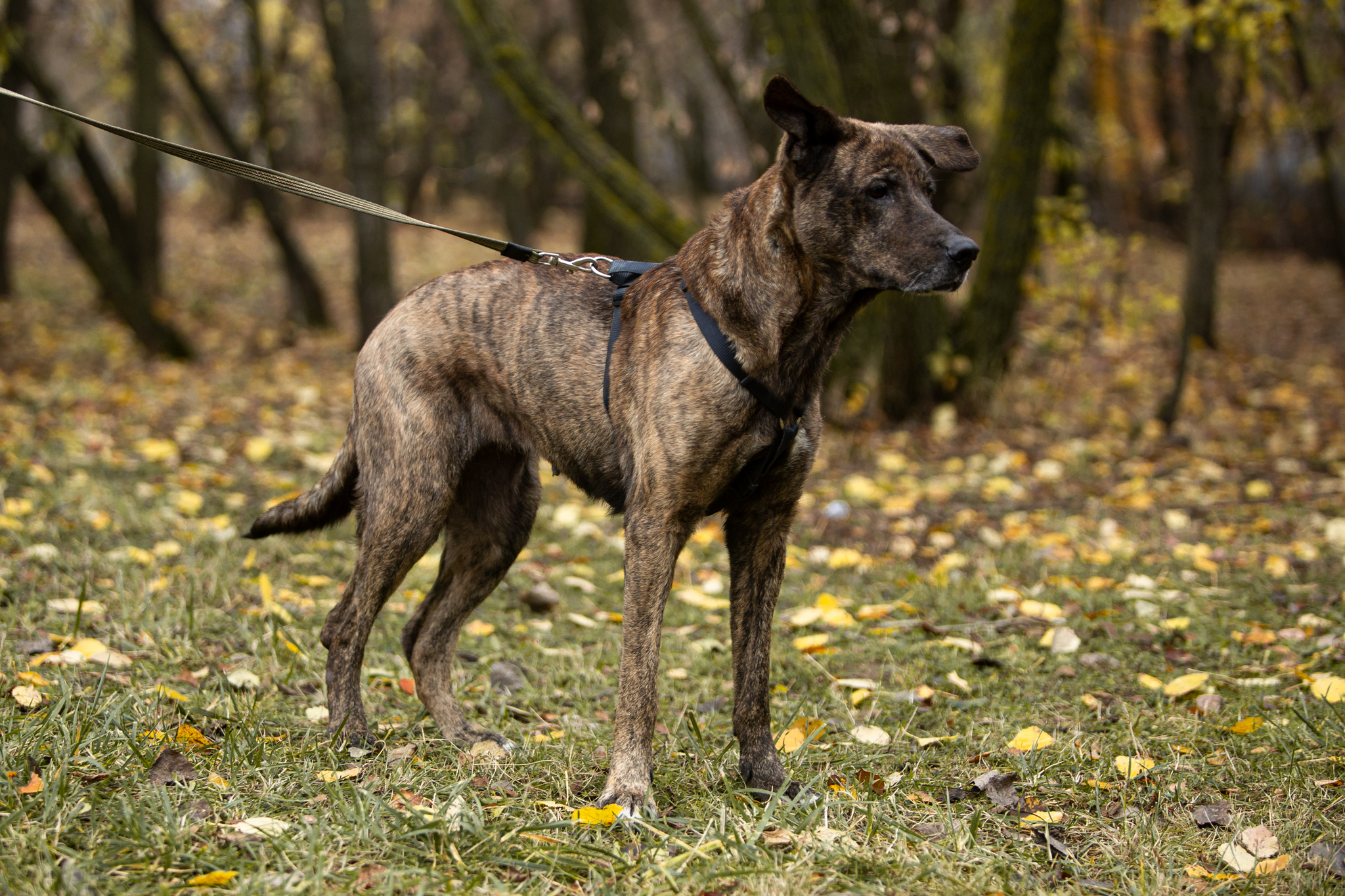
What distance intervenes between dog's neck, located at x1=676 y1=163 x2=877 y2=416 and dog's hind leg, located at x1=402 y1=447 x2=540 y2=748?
1126 millimetres

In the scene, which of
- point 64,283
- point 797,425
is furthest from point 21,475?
point 64,283

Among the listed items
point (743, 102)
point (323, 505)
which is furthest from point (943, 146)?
point (743, 102)

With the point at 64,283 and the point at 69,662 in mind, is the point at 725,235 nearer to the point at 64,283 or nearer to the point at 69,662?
the point at 69,662

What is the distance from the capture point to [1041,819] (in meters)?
2.97

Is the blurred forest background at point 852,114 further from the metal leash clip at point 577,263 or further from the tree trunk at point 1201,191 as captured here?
the metal leash clip at point 577,263

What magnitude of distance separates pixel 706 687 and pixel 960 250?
6.95 feet

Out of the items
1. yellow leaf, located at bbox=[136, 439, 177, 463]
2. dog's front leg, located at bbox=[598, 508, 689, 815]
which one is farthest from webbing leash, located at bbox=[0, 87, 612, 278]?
yellow leaf, located at bbox=[136, 439, 177, 463]

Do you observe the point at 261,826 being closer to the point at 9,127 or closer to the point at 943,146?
the point at 943,146

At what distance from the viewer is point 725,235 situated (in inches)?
126

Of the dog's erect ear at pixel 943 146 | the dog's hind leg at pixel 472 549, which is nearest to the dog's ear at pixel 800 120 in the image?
the dog's erect ear at pixel 943 146

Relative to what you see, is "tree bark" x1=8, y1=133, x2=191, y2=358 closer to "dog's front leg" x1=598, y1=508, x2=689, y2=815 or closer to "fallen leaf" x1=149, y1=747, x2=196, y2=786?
"fallen leaf" x1=149, y1=747, x2=196, y2=786

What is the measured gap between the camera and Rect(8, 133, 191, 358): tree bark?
959 cm

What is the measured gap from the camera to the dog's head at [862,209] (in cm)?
293

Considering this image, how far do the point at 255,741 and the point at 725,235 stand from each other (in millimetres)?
2169
